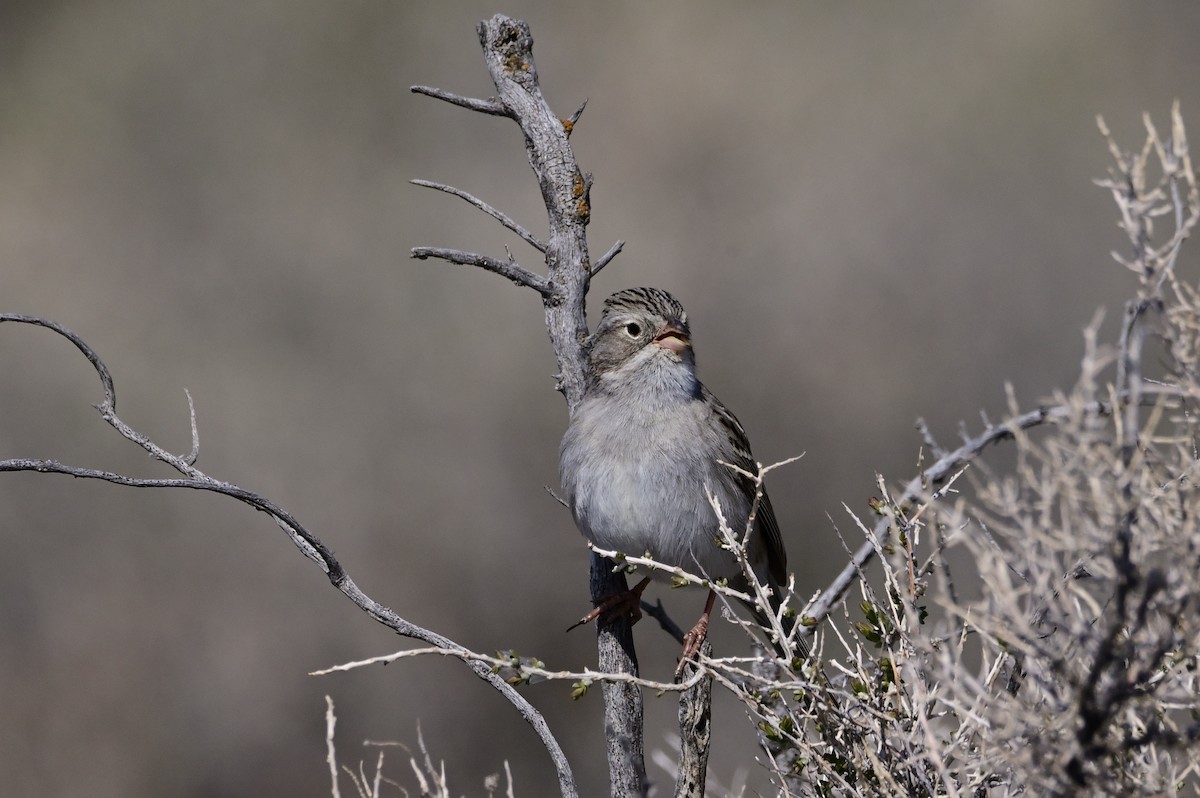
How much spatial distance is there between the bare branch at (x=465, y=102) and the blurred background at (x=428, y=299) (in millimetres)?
6229

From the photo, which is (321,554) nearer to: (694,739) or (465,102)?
(694,739)

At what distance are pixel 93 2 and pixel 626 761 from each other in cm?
1321

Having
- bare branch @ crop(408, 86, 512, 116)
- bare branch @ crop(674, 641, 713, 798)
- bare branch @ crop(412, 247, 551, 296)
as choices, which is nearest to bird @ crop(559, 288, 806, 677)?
bare branch @ crop(412, 247, 551, 296)

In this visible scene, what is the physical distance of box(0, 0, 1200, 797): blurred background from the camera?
11062mm

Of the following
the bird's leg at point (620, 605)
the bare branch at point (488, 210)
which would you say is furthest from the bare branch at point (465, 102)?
the bird's leg at point (620, 605)

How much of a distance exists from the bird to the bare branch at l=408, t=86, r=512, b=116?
1022 mm

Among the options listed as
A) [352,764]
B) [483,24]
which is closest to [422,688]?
[352,764]

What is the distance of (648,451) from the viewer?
536 centimetres

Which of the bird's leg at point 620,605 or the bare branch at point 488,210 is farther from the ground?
the bare branch at point 488,210

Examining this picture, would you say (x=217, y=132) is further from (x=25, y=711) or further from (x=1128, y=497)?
(x=1128, y=497)

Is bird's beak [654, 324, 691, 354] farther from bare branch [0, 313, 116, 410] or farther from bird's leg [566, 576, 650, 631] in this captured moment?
bare branch [0, 313, 116, 410]

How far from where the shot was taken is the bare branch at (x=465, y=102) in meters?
4.77

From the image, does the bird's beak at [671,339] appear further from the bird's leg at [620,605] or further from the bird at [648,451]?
the bird's leg at [620,605]

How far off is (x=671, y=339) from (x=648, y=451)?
535 millimetres
